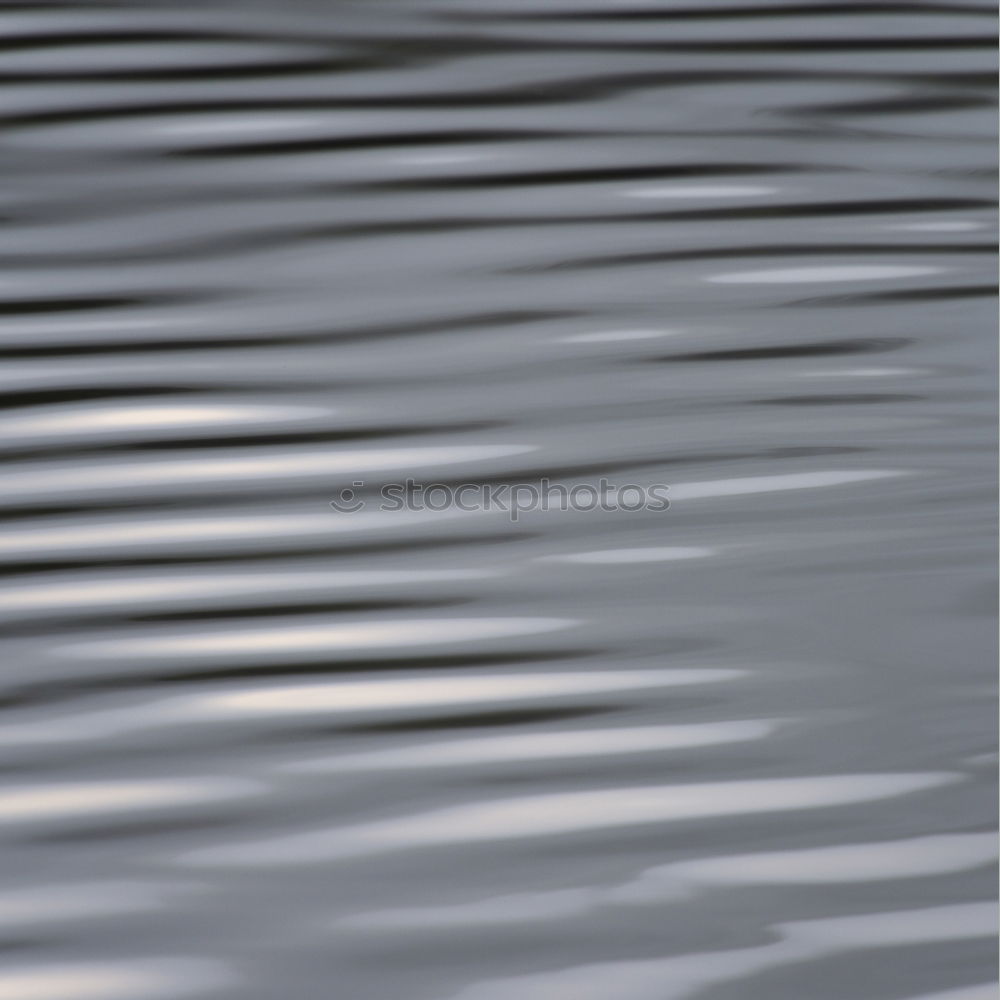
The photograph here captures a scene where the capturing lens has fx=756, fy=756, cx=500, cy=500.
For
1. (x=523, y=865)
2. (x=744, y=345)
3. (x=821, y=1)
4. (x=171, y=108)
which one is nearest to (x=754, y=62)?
(x=821, y=1)

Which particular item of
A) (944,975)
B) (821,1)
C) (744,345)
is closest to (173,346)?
(744,345)

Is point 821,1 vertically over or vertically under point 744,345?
over

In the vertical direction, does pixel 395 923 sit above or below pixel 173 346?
below

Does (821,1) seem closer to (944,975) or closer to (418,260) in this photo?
(418,260)

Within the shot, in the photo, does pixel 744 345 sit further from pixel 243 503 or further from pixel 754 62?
pixel 243 503

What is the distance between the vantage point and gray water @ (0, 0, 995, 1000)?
0.44 metres

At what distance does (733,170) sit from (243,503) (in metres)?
0.37

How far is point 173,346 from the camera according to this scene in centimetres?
46

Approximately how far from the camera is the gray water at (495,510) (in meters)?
0.44

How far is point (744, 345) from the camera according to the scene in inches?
18.5

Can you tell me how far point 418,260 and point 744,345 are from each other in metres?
0.21

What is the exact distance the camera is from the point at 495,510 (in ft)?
1.51

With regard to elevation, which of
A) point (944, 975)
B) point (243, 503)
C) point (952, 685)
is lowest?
point (944, 975)

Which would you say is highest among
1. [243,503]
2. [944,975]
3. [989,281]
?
[989,281]
